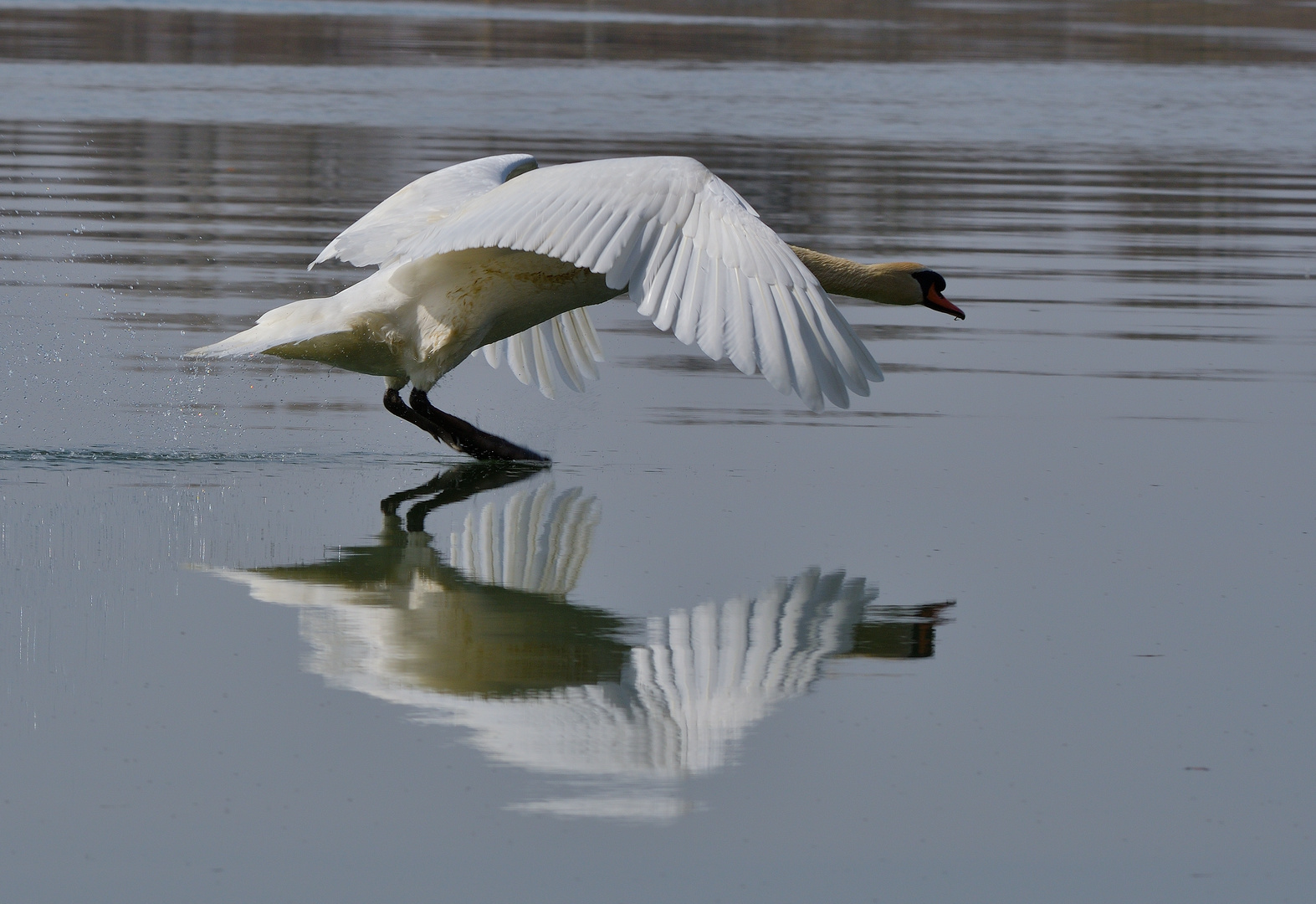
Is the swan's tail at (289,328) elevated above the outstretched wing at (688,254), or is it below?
below

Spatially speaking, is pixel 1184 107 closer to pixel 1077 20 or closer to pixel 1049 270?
pixel 1049 270

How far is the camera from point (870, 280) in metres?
8.35

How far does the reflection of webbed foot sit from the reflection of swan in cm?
38

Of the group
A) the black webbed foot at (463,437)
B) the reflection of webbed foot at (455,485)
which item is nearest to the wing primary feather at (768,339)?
the reflection of webbed foot at (455,485)

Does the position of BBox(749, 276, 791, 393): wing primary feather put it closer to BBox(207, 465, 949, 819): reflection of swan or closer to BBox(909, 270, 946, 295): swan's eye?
BBox(207, 465, 949, 819): reflection of swan

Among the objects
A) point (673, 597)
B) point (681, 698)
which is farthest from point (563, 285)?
point (681, 698)

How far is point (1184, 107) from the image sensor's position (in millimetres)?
27375

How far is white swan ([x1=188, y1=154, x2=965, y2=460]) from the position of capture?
5.96 metres

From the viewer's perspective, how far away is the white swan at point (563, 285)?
19.6 feet

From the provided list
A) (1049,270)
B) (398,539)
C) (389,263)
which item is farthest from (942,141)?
(398,539)

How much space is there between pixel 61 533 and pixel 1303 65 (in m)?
32.4

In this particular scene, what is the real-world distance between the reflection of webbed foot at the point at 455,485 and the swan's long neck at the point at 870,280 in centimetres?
143

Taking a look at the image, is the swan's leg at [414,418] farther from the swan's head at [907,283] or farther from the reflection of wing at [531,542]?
the swan's head at [907,283]

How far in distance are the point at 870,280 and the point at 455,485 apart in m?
1.98
